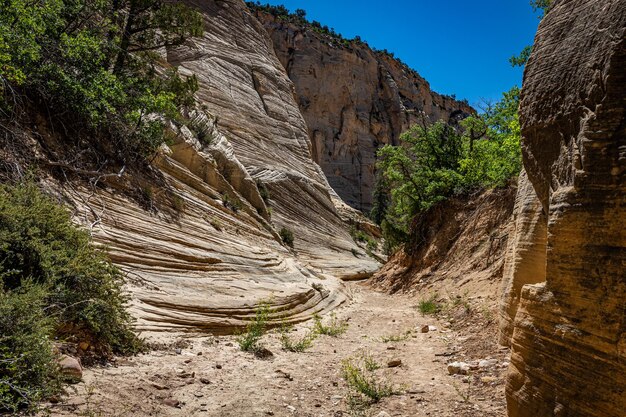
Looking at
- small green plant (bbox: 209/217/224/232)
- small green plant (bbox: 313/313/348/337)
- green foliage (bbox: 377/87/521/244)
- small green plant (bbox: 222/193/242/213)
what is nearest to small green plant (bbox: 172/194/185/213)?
small green plant (bbox: 209/217/224/232)

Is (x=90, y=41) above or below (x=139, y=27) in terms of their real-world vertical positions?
below

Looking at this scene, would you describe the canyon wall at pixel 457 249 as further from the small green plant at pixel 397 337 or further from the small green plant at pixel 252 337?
the small green plant at pixel 252 337

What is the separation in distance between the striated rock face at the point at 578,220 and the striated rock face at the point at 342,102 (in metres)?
51.5

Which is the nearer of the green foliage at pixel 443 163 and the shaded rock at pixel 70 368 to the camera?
the shaded rock at pixel 70 368

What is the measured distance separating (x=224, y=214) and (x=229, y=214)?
14.6 inches

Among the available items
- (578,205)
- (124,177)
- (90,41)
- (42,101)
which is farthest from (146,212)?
(578,205)

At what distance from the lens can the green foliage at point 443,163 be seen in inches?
650

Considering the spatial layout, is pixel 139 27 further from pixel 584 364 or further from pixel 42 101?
pixel 584 364

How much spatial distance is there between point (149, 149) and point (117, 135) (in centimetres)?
103

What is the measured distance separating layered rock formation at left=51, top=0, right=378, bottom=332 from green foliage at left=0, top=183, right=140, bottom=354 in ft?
3.81

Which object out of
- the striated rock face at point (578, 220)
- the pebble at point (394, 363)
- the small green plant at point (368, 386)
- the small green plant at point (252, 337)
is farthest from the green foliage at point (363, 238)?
the striated rock face at point (578, 220)

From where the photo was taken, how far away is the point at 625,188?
2.79 meters

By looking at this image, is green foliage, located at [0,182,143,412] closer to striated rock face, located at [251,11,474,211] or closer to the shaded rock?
the shaded rock

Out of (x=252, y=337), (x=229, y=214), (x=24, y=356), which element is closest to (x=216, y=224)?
(x=229, y=214)
